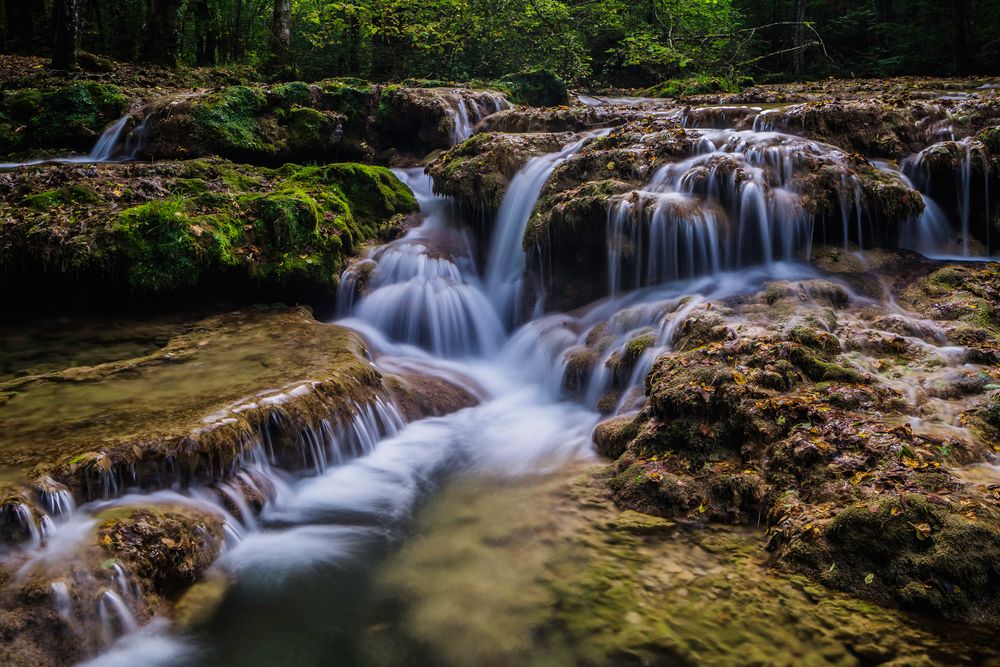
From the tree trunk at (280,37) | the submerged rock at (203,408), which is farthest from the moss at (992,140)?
the tree trunk at (280,37)

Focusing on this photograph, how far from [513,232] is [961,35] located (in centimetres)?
1524

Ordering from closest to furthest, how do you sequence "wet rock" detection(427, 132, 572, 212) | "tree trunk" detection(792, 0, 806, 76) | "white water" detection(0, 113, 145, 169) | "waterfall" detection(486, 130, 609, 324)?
"waterfall" detection(486, 130, 609, 324), "wet rock" detection(427, 132, 572, 212), "white water" detection(0, 113, 145, 169), "tree trunk" detection(792, 0, 806, 76)

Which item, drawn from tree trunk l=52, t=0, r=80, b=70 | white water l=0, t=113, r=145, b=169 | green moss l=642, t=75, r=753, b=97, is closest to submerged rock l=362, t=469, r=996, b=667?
white water l=0, t=113, r=145, b=169

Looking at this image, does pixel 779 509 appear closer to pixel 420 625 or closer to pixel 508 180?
pixel 420 625

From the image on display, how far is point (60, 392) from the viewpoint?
4953mm

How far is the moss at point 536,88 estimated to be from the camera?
15.5m

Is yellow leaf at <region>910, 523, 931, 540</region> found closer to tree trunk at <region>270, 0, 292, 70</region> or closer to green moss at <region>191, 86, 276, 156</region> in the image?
green moss at <region>191, 86, 276, 156</region>

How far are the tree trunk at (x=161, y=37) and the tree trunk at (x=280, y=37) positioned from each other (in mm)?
2443

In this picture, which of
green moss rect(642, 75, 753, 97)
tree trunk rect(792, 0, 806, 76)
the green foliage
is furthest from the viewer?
tree trunk rect(792, 0, 806, 76)

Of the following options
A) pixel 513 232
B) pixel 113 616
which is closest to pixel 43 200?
pixel 513 232

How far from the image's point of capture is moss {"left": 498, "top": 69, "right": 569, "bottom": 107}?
1552 cm

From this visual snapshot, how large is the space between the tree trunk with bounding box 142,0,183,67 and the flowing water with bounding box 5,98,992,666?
259 inches

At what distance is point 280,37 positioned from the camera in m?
15.8

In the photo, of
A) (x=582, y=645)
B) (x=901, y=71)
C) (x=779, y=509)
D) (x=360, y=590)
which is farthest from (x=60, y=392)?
(x=901, y=71)
